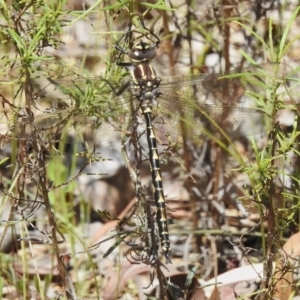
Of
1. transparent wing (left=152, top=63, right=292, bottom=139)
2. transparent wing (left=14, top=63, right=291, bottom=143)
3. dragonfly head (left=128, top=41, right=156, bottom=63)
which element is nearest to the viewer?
transparent wing (left=14, top=63, right=291, bottom=143)

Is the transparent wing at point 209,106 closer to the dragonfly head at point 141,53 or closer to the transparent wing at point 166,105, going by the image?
the transparent wing at point 166,105

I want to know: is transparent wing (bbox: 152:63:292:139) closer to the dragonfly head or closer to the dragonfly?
the dragonfly

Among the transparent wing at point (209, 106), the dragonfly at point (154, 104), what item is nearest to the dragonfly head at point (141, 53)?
the dragonfly at point (154, 104)

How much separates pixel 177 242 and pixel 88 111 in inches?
44.0

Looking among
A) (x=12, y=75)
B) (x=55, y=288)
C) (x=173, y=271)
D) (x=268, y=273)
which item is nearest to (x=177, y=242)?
(x=173, y=271)

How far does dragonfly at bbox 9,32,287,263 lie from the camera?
203 centimetres

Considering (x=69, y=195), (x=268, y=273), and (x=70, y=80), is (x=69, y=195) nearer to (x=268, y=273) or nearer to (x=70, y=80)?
(x=70, y=80)

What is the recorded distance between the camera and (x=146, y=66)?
2227mm

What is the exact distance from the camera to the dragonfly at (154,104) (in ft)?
6.64

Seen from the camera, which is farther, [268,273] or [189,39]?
[189,39]

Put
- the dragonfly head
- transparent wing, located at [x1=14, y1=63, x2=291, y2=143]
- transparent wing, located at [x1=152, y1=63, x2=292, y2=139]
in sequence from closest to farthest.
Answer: transparent wing, located at [x1=14, y1=63, x2=291, y2=143] < the dragonfly head < transparent wing, located at [x1=152, y1=63, x2=292, y2=139]

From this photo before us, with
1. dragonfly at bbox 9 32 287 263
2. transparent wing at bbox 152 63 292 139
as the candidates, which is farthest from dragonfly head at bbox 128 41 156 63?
transparent wing at bbox 152 63 292 139

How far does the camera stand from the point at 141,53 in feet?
7.16

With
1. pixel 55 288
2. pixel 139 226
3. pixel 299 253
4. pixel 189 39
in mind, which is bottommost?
pixel 55 288
